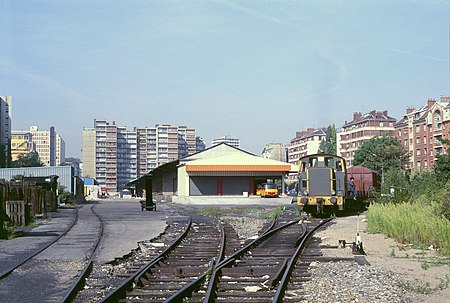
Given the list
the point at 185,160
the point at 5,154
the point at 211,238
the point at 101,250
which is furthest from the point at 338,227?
the point at 5,154

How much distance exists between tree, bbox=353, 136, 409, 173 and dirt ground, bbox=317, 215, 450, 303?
70.1 m

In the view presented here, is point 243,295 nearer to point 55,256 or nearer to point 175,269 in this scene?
point 175,269

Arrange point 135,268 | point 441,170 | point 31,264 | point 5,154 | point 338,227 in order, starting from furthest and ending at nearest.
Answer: point 5,154
point 441,170
point 338,227
point 31,264
point 135,268

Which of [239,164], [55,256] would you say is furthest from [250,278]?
[239,164]

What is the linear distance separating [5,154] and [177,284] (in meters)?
118

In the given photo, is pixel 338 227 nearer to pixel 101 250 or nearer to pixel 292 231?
pixel 292 231

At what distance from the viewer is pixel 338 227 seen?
23547mm

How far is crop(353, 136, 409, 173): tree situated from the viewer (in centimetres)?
8894

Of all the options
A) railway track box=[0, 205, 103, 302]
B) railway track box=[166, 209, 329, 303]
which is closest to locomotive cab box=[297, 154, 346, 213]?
railway track box=[166, 209, 329, 303]

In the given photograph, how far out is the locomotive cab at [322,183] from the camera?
28.5 m

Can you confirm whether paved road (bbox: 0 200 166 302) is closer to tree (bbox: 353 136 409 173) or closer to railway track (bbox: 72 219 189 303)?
railway track (bbox: 72 219 189 303)

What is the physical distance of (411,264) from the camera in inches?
504

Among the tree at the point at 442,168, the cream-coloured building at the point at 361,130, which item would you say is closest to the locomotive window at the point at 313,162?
the tree at the point at 442,168

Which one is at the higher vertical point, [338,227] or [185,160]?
[185,160]
